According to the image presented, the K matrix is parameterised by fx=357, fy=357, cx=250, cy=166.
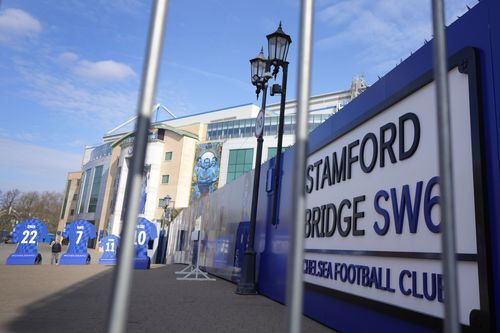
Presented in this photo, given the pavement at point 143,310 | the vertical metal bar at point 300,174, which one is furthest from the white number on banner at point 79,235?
the vertical metal bar at point 300,174

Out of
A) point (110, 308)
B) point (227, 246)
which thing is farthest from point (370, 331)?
point (227, 246)

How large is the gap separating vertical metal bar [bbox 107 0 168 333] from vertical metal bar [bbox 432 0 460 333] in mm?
1115

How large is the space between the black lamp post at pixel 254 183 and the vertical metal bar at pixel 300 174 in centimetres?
719

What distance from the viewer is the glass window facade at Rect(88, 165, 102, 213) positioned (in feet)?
180

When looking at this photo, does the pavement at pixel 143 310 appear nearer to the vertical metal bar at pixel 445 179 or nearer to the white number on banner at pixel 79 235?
the vertical metal bar at pixel 445 179

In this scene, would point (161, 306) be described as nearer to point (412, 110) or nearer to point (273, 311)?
point (273, 311)

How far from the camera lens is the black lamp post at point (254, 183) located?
8359 mm

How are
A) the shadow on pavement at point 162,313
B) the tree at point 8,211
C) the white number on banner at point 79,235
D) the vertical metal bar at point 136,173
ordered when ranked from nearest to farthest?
the vertical metal bar at point 136,173 → the shadow on pavement at point 162,313 → the white number on banner at point 79,235 → the tree at point 8,211

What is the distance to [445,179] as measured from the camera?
1399 millimetres

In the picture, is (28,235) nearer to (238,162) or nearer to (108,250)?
(108,250)

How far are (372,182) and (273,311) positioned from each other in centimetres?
326

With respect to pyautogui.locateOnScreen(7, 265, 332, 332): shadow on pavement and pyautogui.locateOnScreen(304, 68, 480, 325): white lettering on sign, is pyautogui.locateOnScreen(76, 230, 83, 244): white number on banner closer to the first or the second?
pyautogui.locateOnScreen(7, 265, 332, 332): shadow on pavement

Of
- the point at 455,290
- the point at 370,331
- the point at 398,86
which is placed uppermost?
the point at 398,86

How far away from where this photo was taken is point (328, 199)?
5527 mm
